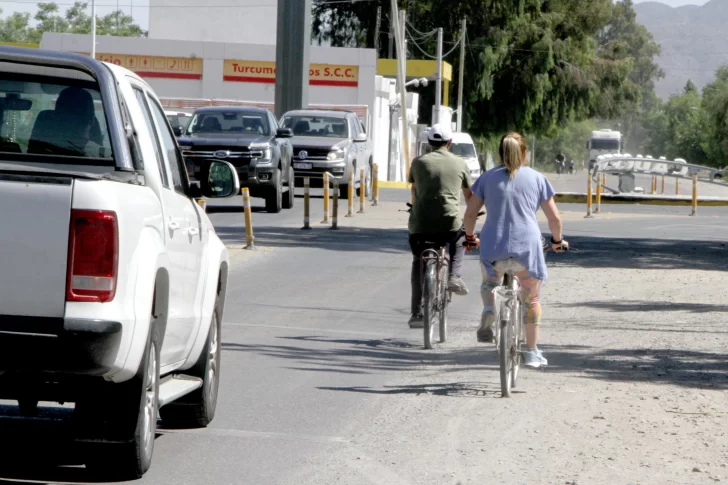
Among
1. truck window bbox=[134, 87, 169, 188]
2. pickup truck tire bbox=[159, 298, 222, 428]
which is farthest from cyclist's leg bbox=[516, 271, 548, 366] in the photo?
truck window bbox=[134, 87, 169, 188]

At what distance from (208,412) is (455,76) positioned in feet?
200

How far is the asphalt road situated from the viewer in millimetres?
6812

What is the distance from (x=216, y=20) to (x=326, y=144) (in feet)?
127

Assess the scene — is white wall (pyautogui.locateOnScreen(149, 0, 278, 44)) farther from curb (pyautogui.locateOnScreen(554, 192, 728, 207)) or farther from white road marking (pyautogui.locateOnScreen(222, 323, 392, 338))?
white road marking (pyautogui.locateOnScreen(222, 323, 392, 338))

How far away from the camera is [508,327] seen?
9.02 m

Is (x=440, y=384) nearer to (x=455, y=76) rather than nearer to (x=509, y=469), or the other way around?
(x=509, y=469)

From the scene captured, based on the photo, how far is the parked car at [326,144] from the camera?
3108 centimetres

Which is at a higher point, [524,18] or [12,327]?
[524,18]

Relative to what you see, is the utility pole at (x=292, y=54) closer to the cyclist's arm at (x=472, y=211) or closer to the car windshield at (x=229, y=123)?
the car windshield at (x=229, y=123)

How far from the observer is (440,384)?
947 cm

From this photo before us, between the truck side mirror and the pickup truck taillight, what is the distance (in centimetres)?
203

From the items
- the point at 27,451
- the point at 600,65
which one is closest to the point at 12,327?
the point at 27,451

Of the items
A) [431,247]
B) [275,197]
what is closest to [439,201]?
[431,247]

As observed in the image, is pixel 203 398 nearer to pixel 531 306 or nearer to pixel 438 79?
pixel 531 306
